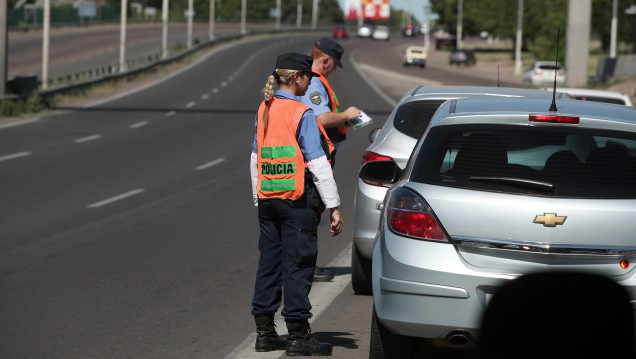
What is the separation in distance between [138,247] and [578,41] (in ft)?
117

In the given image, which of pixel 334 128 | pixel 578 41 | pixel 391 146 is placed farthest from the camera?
pixel 578 41

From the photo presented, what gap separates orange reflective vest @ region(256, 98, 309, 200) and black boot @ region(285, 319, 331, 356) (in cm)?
75

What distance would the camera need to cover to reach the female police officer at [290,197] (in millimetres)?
6883

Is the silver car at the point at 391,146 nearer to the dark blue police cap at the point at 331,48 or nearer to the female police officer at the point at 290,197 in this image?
the dark blue police cap at the point at 331,48

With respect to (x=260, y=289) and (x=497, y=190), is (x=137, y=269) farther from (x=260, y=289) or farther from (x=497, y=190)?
(x=497, y=190)

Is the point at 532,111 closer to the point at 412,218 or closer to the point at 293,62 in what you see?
the point at 412,218

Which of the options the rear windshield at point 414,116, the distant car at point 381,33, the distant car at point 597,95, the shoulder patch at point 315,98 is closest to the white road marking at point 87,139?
the distant car at point 597,95

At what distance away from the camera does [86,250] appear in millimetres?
11258

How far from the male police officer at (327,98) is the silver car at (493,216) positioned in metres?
2.42

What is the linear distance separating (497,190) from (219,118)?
1148 inches

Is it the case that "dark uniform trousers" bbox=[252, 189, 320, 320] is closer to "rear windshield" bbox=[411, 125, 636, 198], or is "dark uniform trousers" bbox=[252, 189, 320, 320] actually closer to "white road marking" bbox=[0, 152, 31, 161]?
"rear windshield" bbox=[411, 125, 636, 198]

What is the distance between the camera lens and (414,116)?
9562mm

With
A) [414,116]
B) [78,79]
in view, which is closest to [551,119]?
[414,116]

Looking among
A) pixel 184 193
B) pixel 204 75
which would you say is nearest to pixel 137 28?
pixel 204 75
